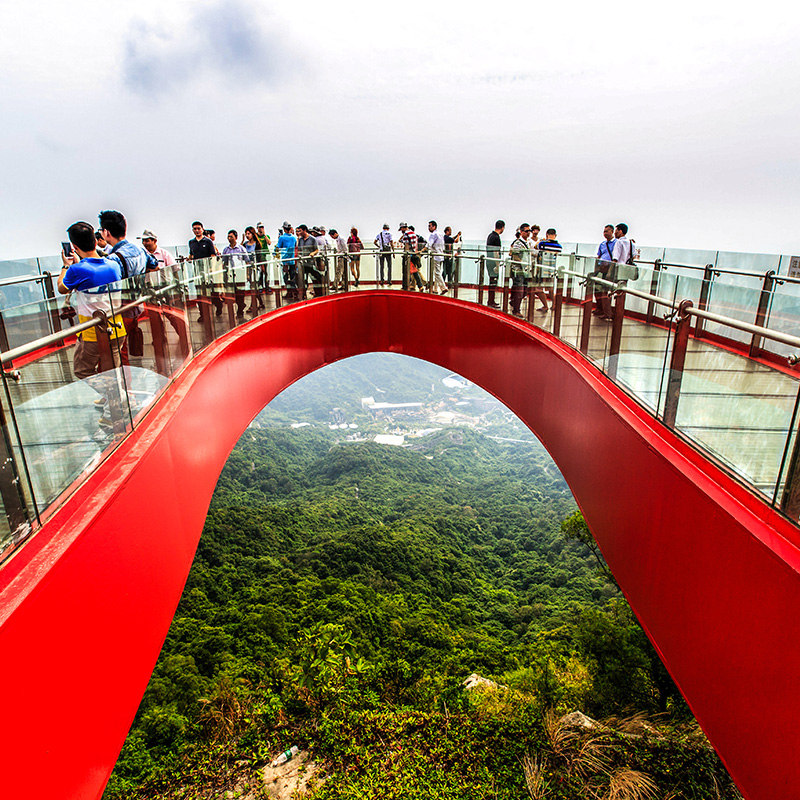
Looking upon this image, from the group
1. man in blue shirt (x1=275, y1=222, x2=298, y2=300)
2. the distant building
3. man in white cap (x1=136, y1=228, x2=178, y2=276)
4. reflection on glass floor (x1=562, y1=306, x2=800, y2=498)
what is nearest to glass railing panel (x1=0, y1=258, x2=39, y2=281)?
man in white cap (x1=136, y1=228, x2=178, y2=276)

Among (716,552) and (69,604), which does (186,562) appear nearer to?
(69,604)

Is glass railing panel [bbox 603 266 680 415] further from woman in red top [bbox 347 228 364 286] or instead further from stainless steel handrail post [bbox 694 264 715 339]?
woman in red top [bbox 347 228 364 286]

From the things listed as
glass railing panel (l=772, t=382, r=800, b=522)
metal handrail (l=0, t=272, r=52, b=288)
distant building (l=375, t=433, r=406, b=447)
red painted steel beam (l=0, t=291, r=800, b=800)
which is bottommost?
distant building (l=375, t=433, r=406, b=447)

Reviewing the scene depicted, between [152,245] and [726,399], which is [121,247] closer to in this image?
[152,245]

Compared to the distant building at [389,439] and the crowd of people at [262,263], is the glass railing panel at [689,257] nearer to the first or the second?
the crowd of people at [262,263]

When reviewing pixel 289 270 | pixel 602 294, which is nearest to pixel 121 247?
pixel 602 294

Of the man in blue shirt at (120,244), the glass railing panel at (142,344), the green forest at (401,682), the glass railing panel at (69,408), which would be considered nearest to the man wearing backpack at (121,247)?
the man in blue shirt at (120,244)
